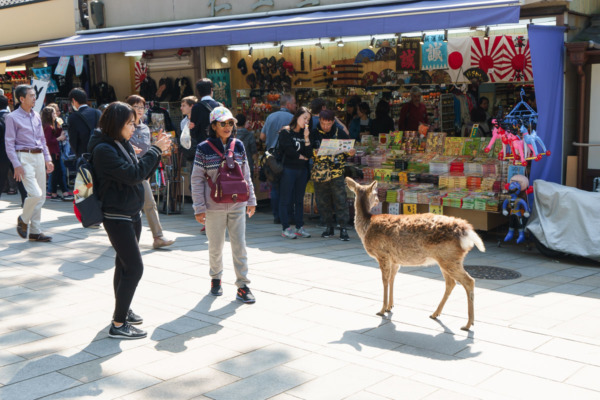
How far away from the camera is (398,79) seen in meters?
13.0

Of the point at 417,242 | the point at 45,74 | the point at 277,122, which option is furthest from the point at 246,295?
the point at 45,74

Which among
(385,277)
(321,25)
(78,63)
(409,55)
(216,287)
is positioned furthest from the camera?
(78,63)

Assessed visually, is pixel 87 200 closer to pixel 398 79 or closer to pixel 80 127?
pixel 80 127

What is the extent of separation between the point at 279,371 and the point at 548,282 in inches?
153

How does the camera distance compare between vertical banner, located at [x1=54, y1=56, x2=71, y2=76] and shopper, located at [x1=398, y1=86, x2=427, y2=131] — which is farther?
vertical banner, located at [x1=54, y1=56, x2=71, y2=76]

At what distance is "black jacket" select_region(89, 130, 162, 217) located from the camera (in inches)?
203

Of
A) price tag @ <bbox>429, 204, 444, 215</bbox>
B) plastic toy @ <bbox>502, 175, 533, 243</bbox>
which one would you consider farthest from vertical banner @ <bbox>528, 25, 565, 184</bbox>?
price tag @ <bbox>429, 204, 444, 215</bbox>

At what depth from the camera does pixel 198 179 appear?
6.33 m

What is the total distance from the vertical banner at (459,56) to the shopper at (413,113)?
0.87 m

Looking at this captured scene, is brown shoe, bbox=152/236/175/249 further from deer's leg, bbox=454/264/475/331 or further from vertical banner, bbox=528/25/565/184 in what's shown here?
vertical banner, bbox=528/25/565/184

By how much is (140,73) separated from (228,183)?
9.70 metres

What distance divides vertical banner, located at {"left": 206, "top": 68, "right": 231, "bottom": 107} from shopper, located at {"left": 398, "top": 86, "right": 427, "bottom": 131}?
11.9 ft

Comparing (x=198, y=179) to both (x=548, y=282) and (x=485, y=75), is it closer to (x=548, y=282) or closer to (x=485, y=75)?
(x=548, y=282)

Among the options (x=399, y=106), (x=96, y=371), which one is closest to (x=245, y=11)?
(x=399, y=106)
